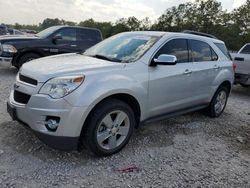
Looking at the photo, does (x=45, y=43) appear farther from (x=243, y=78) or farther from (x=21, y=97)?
(x=243, y=78)

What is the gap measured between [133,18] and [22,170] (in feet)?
158

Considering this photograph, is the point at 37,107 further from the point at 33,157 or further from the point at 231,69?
the point at 231,69

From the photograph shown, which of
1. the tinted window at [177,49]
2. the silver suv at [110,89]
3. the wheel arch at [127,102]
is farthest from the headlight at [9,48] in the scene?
the wheel arch at [127,102]

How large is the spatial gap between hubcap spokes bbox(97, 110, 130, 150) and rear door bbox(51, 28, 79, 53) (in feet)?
19.7

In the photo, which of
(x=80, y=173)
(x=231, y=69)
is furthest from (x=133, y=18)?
(x=80, y=173)

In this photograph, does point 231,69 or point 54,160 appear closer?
point 54,160

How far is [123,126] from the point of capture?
13.2 ft

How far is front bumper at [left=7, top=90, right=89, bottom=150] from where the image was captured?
3.35 m

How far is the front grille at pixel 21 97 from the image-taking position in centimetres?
357

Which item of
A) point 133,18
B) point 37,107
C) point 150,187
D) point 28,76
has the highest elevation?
point 133,18

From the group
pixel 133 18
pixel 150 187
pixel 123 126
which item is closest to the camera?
pixel 150 187

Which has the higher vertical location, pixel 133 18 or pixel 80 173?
pixel 133 18

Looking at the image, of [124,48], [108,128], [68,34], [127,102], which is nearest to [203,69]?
[124,48]

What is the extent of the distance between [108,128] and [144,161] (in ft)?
2.18
